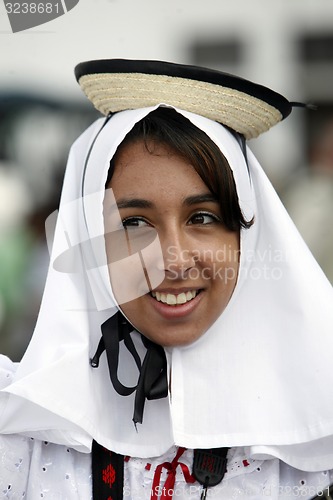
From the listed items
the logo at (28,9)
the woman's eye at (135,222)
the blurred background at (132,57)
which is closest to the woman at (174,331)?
the woman's eye at (135,222)

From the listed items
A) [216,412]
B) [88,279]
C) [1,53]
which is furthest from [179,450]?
[1,53]

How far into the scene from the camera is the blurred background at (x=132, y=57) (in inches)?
187

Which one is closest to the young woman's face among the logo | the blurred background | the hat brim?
the hat brim

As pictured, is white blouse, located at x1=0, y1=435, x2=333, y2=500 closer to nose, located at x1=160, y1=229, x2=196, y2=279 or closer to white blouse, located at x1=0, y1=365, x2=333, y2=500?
white blouse, located at x1=0, y1=365, x2=333, y2=500

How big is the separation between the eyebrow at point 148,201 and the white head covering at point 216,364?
0.28 feet

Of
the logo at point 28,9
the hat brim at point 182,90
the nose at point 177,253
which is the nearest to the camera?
the nose at point 177,253

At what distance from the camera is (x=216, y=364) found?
2.40 metres

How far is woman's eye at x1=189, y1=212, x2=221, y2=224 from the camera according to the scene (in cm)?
233

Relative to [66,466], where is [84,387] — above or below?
above

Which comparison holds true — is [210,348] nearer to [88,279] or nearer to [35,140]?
[88,279]

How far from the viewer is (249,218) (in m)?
2.42

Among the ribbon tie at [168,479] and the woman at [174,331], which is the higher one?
the woman at [174,331]

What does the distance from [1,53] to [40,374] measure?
13.0 feet

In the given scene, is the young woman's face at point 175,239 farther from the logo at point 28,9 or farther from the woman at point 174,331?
the logo at point 28,9
